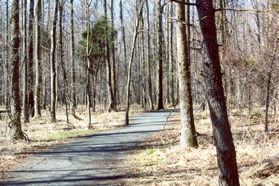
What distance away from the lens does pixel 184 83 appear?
28.2 feet

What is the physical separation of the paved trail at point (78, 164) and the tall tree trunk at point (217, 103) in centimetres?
311

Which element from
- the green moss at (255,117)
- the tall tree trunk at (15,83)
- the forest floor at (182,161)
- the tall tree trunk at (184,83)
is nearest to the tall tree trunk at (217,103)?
the forest floor at (182,161)

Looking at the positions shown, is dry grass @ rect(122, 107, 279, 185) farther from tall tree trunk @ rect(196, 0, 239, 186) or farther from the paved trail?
tall tree trunk @ rect(196, 0, 239, 186)

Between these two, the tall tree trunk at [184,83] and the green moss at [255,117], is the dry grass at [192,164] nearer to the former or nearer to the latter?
the tall tree trunk at [184,83]

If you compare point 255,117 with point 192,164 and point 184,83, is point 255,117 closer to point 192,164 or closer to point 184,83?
point 184,83

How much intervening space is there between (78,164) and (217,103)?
5150mm

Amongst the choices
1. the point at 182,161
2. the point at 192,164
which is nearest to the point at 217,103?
the point at 192,164

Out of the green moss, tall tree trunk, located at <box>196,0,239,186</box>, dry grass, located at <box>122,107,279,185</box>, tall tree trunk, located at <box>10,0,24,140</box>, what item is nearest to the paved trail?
dry grass, located at <box>122,107,279,185</box>

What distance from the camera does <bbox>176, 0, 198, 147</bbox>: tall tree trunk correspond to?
28.1 feet

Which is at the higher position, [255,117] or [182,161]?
[255,117]

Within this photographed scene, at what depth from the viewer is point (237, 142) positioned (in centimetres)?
859

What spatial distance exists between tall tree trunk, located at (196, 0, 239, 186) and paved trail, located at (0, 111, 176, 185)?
3105mm

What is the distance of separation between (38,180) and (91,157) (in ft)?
7.65

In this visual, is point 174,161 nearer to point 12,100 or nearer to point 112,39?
point 12,100
